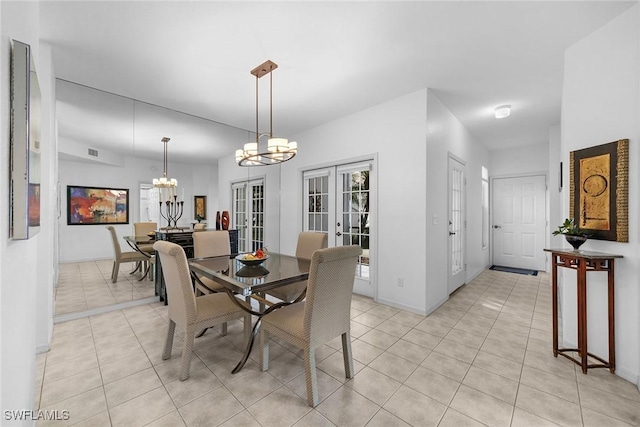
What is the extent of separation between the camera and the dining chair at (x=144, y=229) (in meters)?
3.49

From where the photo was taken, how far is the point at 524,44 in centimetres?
235

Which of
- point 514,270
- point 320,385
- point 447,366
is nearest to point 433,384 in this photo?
point 447,366

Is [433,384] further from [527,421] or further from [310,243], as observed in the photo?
[310,243]

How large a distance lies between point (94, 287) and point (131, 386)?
2005 millimetres

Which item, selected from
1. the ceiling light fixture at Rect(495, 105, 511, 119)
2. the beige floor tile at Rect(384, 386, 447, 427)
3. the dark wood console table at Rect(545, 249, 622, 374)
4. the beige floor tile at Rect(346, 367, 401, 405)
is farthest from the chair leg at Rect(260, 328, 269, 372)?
the ceiling light fixture at Rect(495, 105, 511, 119)

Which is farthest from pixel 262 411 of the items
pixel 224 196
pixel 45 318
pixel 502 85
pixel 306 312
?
pixel 502 85

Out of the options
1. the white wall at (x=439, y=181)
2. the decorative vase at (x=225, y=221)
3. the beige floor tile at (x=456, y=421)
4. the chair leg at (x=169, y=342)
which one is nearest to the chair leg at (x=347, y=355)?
the beige floor tile at (x=456, y=421)

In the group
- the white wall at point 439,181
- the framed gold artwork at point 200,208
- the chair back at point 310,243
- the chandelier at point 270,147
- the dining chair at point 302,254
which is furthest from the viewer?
the framed gold artwork at point 200,208

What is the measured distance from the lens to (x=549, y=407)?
168 cm

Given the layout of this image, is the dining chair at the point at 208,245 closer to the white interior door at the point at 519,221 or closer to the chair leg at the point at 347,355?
the chair leg at the point at 347,355

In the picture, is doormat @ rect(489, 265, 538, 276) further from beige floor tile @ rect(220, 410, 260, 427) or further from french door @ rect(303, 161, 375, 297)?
beige floor tile @ rect(220, 410, 260, 427)

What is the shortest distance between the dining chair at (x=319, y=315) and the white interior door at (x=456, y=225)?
2.46m

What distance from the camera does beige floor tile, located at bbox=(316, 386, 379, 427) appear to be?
156 cm

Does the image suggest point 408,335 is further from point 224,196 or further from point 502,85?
point 224,196
